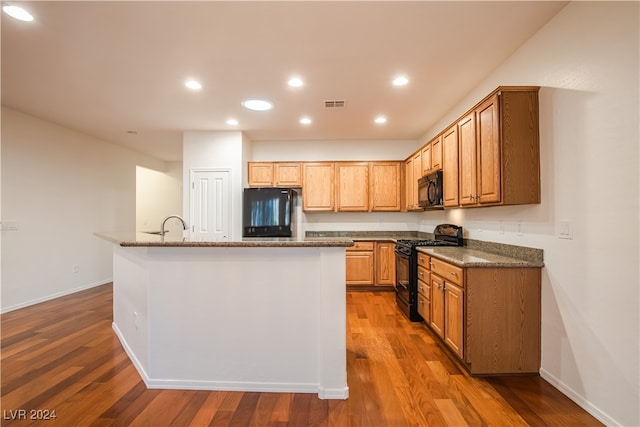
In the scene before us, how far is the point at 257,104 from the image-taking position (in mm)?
3523

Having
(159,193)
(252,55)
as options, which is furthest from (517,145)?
(159,193)

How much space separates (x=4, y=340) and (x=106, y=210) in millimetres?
2770

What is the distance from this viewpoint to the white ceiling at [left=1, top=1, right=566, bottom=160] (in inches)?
77.8

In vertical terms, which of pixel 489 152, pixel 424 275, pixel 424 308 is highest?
pixel 489 152

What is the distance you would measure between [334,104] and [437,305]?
8.24ft

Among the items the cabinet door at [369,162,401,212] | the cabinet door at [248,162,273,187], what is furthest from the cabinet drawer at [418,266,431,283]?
the cabinet door at [248,162,273,187]

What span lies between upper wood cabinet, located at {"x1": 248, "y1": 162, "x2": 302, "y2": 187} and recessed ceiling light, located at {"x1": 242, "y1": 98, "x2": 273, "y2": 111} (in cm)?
140

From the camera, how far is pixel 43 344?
2773 mm

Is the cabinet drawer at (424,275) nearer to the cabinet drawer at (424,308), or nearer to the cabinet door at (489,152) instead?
the cabinet drawer at (424,308)

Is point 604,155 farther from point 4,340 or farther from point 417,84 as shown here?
point 4,340

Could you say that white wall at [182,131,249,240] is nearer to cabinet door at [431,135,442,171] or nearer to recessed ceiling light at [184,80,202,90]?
recessed ceiling light at [184,80,202,90]

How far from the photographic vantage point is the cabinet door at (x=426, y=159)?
3.82 m

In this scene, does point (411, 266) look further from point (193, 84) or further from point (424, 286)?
point (193, 84)

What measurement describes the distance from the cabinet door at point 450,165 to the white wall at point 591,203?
81cm
